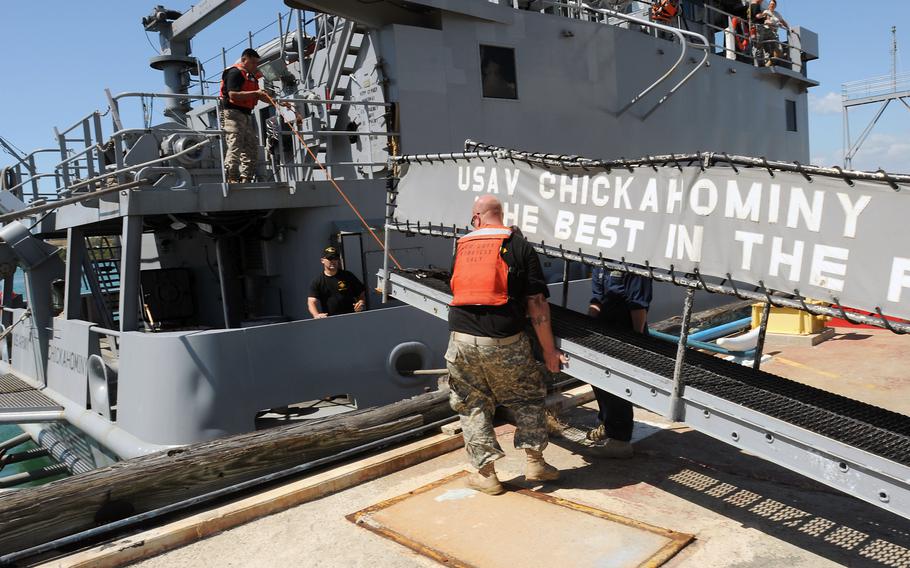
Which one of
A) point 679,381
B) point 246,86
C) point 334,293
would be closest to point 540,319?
point 679,381

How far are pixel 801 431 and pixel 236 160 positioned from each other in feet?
18.5

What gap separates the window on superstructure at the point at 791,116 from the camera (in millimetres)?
14508

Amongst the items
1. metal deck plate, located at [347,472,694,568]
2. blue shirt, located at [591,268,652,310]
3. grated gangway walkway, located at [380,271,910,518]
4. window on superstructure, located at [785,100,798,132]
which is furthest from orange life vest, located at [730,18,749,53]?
metal deck plate, located at [347,472,694,568]

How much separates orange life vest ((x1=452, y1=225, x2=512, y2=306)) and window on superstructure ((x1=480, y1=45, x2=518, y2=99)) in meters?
4.96

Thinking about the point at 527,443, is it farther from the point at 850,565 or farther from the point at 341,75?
the point at 341,75

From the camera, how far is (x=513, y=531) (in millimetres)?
3797

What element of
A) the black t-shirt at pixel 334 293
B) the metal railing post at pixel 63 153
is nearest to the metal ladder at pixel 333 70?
the black t-shirt at pixel 334 293

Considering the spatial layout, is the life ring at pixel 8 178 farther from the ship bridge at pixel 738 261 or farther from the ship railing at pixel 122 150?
the ship bridge at pixel 738 261

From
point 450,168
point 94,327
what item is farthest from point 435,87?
point 94,327

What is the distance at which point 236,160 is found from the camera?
7.09 metres

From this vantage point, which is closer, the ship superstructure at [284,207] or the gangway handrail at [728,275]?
the gangway handrail at [728,275]

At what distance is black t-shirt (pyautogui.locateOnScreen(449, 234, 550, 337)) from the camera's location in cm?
406

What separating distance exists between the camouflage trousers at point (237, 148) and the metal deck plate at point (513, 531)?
396 cm

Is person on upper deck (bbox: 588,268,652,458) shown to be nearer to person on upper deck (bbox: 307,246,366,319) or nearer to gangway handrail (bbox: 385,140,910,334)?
gangway handrail (bbox: 385,140,910,334)
